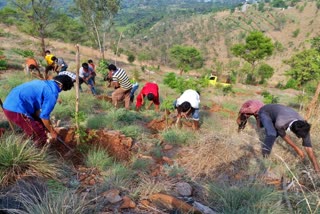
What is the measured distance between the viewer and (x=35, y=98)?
3467mm

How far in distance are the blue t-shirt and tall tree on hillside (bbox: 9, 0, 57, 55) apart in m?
13.1

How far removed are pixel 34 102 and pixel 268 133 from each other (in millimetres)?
3231

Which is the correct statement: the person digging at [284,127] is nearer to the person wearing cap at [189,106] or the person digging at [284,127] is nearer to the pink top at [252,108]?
the pink top at [252,108]

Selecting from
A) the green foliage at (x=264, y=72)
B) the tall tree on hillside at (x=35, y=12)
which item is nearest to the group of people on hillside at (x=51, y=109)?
the tall tree on hillside at (x=35, y=12)

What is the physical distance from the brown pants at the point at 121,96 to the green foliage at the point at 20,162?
4118mm

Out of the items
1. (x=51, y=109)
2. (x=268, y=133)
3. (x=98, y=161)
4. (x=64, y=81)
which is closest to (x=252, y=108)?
(x=268, y=133)

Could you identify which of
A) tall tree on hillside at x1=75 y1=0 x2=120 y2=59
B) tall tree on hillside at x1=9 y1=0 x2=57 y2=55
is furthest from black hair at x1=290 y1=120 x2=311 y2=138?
tall tree on hillside at x1=75 y1=0 x2=120 y2=59

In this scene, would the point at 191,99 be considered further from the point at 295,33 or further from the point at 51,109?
the point at 295,33

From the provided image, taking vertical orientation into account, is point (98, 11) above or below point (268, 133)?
above

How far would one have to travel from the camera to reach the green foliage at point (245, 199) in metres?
2.70

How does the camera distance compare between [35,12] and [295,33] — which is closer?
[35,12]

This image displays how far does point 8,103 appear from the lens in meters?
3.50

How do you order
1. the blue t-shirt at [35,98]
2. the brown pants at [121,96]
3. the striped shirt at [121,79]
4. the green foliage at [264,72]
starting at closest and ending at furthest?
the blue t-shirt at [35,98], the striped shirt at [121,79], the brown pants at [121,96], the green foliage at [264,72]

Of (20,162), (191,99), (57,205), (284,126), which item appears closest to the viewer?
(57,205)
